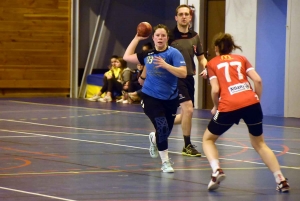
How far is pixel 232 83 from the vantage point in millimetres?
7137

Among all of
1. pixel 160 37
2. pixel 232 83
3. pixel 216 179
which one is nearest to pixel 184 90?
pixel 160 37

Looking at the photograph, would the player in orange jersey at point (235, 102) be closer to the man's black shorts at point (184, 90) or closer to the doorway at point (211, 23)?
the man's black shorts at point (184, 90)

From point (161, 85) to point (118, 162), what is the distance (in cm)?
124

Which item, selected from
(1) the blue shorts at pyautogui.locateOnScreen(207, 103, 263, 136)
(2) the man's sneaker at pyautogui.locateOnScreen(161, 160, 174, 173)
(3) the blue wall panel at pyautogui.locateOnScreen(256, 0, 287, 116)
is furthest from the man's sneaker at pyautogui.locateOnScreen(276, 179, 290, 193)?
(3) the blue wall panel at pyautogui.locateOnScreen(256, 0, 287, 116)

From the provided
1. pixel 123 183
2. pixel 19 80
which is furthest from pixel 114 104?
pixel 123 183

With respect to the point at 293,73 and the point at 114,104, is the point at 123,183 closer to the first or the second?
the point at 293,73

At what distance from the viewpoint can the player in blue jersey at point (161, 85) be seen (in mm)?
8125

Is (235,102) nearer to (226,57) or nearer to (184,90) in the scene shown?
(226,57)

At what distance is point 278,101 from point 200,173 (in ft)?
29.6

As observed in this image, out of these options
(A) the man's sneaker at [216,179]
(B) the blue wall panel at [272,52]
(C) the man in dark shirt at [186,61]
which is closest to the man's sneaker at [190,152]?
(C) the man in dark shirt at [186,61]

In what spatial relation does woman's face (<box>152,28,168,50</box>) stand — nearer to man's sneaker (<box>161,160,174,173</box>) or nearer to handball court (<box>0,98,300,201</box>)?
man's sneaker (<box>161,160,174,173</box>)

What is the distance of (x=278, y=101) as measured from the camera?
55.0 feet

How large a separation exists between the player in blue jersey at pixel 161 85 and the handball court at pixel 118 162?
0.43 m

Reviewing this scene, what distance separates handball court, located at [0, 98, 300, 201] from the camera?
684 cm
